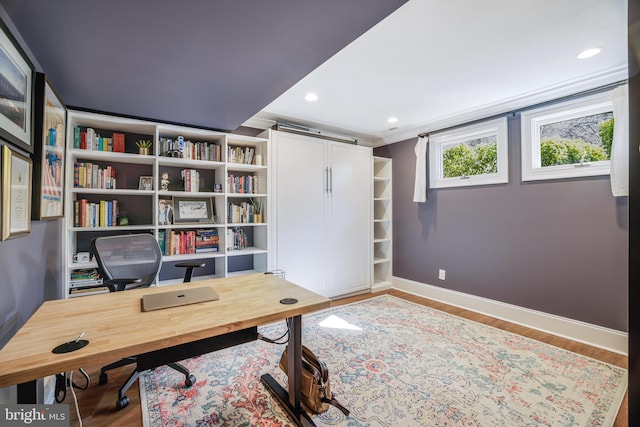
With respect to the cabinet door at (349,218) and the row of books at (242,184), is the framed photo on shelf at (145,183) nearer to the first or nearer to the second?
the row of books at (242,184)

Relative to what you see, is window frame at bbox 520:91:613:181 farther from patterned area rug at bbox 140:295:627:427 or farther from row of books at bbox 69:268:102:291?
row of books at bbox 69:268:102:291

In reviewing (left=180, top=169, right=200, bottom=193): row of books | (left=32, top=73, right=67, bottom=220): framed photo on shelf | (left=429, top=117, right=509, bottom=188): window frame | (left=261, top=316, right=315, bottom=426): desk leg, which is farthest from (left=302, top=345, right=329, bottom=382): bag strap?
(left=429, top=117, right=509, bottom=188): window frame

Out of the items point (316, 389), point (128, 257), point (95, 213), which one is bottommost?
point (316, 389)

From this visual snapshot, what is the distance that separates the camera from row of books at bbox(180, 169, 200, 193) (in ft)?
9.42

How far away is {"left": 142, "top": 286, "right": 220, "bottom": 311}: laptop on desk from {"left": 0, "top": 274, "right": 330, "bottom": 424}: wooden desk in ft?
0.13

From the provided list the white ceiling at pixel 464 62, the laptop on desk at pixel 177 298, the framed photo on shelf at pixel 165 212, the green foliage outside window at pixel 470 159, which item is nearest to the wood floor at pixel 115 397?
the laptop on desk at pixel 177 298

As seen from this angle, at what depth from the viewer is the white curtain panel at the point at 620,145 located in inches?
84.4

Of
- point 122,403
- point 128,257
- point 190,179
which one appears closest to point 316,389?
point 122,403

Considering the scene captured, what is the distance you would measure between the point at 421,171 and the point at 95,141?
142 inches

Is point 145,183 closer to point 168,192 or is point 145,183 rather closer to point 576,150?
point 168,192

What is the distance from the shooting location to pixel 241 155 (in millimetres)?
3129

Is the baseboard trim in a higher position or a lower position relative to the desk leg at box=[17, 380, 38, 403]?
lower

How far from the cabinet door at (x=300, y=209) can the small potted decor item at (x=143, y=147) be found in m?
1.26

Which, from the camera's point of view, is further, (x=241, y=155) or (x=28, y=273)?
(x=241, y=155)
